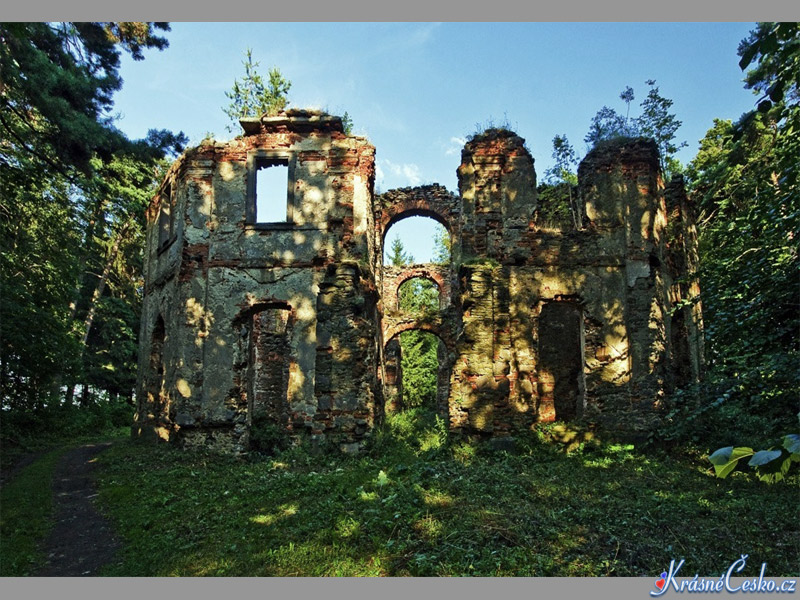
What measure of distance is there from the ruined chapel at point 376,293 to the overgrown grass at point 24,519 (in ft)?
10.4

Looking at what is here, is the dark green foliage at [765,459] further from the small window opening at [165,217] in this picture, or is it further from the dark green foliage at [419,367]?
the dark green foliage at [419,367]

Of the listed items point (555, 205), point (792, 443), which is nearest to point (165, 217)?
point (555, 205)

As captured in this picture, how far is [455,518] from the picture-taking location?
255 inches

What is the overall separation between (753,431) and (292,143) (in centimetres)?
1236

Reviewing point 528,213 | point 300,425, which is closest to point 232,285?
point 300,425

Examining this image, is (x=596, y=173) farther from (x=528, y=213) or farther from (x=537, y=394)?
(x=537, y=394)

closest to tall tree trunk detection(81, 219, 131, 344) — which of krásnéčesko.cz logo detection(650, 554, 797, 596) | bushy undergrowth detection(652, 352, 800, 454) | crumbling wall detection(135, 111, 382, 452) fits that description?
crumbling wall detection(135, 111, 382, 452)

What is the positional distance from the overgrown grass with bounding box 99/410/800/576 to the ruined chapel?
1.73 metres

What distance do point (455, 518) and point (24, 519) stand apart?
19.6 ft

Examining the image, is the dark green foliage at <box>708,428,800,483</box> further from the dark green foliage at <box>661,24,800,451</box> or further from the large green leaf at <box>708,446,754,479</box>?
the dark green foliage at <box>661,24,800,451</box>

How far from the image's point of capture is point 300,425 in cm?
1266

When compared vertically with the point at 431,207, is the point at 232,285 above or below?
below
